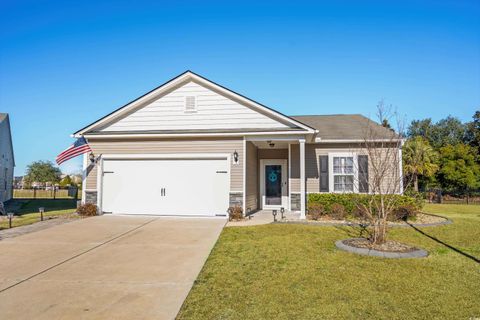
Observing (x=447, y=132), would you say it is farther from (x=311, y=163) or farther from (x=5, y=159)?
(x=5, y=159)

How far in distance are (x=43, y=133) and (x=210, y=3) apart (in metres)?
18.2

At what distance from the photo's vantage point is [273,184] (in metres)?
15.0

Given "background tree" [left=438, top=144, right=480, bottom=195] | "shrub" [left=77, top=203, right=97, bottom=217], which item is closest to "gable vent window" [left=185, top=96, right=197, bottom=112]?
"shrub" [left=77, top=203, right=97, bottom=217]

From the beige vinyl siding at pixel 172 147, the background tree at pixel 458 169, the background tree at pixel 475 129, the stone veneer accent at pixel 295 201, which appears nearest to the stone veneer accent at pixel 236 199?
the beige vinyl siding at pixel 172 147

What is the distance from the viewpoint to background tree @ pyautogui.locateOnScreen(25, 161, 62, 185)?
45.8 m

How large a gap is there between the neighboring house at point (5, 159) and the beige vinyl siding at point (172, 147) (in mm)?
11941

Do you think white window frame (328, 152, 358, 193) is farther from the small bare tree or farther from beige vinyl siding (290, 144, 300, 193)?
beige vinyl siding (290, 144, 300, 193)

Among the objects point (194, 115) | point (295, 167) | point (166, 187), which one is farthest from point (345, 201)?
point (166, 187)

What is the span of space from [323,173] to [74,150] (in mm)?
11054

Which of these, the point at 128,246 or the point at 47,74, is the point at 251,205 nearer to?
the point at 128,246

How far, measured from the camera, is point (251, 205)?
13.3 m

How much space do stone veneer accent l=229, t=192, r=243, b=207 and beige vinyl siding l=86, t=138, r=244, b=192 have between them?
17 cm

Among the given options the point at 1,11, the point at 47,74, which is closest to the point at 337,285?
the point at 1,11

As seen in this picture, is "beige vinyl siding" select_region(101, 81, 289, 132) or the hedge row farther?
"beige vinyl siding" select_region(101, 81, 289, 132)
